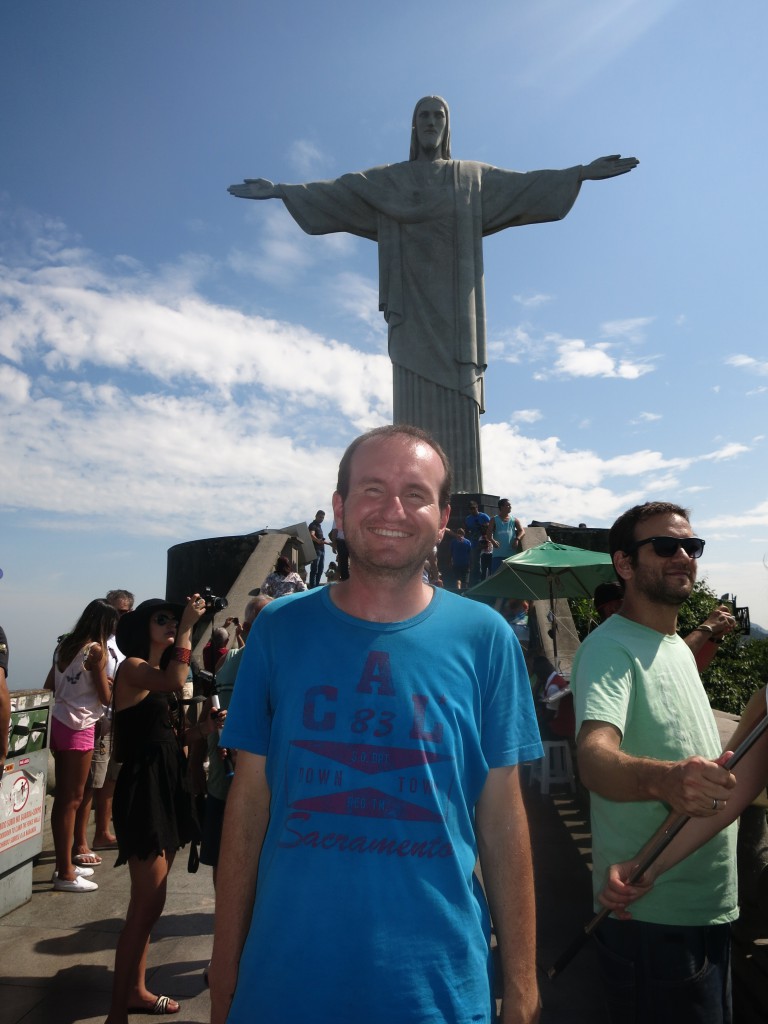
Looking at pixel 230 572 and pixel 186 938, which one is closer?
pixel 186 938

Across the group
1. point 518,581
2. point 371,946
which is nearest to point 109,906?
point 371,946

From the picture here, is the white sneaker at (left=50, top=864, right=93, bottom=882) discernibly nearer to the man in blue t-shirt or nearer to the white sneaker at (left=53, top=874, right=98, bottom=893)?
the white sneaker at (left=53, top=874, right=98, bottom=893)

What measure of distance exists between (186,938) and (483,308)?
1143cm

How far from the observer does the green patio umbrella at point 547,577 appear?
793 cm

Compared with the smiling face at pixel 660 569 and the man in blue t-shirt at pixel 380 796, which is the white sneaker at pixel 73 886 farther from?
the smiling face at pixel 660 569

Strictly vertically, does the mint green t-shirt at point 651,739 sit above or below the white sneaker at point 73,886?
above

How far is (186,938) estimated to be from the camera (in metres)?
3.99

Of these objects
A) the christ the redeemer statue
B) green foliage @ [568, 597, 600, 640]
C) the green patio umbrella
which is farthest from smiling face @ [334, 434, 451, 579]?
the christ the redeemer statue

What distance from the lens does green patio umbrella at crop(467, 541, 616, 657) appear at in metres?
7.93

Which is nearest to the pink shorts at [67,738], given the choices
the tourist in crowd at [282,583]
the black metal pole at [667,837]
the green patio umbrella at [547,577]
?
the tourist in crowd at [282,583]

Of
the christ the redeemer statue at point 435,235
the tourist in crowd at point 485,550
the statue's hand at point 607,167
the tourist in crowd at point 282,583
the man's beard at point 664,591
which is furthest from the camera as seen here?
the christ the redeemer statue at point 435,235

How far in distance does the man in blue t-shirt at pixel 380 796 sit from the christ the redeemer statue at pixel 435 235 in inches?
440

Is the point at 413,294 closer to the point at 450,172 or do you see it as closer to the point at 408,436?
the point at 450,172

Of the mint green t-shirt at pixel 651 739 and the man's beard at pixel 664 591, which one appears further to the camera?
the man's beard at pixel 664 591
